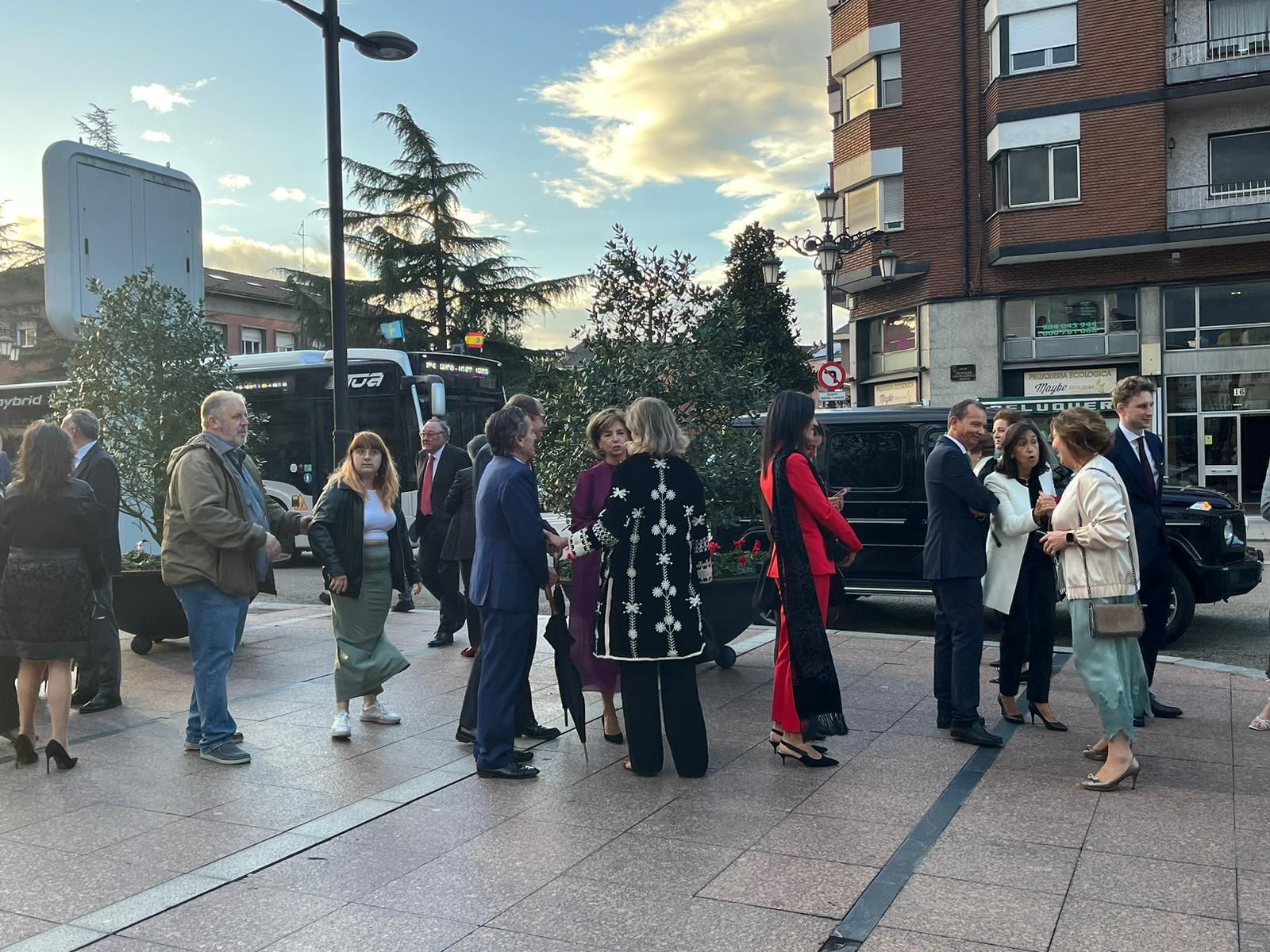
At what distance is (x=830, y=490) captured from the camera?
951 centimetres

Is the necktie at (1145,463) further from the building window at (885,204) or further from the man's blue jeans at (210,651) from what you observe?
the building window at (885,204)

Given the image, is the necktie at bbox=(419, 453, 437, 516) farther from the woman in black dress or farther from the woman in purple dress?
the woman in black dress

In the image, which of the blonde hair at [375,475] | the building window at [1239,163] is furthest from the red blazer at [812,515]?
the building window at [1239,163]

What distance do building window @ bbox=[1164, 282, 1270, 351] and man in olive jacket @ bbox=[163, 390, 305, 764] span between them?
22.5 metres

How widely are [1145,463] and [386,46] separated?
8733 mm

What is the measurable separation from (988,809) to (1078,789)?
1.85ft

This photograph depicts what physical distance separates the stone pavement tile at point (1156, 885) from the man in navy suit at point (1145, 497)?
2.33 m

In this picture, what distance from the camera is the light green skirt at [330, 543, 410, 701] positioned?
6.27 metres

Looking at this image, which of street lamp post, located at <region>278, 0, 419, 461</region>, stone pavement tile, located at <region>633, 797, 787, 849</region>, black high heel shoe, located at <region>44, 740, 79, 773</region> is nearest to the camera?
stone pavement tile, located at <region>633, 797, 787, 849</region>

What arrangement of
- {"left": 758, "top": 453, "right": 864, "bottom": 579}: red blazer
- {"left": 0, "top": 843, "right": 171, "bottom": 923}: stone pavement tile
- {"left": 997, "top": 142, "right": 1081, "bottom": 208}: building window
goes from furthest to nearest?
1. {"left": 997, "top": 142, "right": 1081, "bottom": 208}: building window
2. {"left": 758, "top": 453, "right": 864, "bottom": 579}: red blazer
3. {"left": 0, "top": 843, "right": 171, "bottom": 923}: stone pavement tile

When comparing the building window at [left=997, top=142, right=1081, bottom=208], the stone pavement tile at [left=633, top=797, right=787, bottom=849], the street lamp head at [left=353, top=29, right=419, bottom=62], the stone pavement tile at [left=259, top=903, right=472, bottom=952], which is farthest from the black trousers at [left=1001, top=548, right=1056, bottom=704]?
the building window at [left=997, top=142, right=1081, bottom=208]

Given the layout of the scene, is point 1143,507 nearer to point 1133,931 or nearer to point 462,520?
point 1133,931

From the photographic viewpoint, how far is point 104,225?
9.66 metres

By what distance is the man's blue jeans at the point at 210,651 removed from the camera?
5.78 meters
